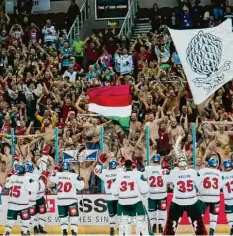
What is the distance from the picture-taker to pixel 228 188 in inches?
847

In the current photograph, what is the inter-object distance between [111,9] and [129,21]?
1051mm

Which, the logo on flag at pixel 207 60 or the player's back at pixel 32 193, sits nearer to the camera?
the player's back at pixel 32 193

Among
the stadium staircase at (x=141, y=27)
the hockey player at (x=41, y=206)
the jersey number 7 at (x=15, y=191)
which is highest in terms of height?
the stadium staircase at (x=141, y=27)

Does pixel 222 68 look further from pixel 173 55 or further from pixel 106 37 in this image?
pixel 106 37

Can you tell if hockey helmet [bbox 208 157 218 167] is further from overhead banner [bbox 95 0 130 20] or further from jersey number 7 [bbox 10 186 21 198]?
overhead banner [bbox 95 0 130 20]

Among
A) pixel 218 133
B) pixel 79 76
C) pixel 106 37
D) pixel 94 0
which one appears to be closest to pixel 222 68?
pixel 218 133

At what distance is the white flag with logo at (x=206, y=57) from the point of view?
78.3 feet

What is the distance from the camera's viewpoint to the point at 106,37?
32.1 meters

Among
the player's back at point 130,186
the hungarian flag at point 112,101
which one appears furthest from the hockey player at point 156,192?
the hungarian flag at point 112,101

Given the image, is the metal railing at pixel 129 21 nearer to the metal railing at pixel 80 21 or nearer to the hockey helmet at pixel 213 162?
the metal railing at pixel 80 21

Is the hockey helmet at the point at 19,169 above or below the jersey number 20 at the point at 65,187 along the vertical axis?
above

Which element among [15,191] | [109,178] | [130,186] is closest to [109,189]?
[109,178]

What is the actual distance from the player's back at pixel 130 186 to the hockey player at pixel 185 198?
0.75 metres

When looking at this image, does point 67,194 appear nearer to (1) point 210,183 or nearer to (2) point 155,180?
(2) point 155,180
